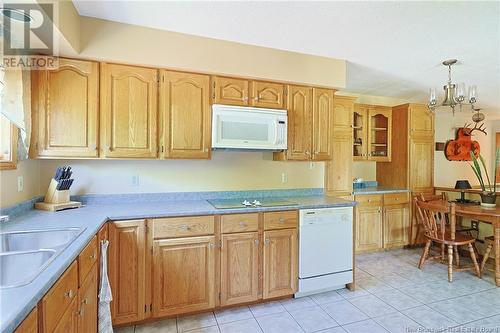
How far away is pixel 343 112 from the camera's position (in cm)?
356

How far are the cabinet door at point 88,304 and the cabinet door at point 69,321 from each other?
0.07 metres

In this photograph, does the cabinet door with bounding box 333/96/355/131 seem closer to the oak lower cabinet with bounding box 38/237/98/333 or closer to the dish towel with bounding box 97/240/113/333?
the dish towel with bounding box 97/240/113/333

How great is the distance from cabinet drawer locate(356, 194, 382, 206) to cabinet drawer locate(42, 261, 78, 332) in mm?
3416

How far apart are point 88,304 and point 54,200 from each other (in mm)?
1004

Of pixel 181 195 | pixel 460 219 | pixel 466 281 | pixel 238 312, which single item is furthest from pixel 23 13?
pixel 460 219

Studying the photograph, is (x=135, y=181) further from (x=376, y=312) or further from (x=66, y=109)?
(x=376, y=312)

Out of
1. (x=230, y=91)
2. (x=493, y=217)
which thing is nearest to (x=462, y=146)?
(x=493, y=217)

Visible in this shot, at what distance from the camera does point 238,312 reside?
2.28 meters

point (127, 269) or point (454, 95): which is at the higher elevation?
A: point (454, 95)

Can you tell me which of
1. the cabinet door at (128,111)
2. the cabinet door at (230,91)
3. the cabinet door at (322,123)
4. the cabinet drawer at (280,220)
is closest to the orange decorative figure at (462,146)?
the cabinet door at (322,123)

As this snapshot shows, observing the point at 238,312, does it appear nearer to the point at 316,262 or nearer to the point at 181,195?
the point at 316,262

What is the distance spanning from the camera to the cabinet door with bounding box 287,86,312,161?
271cm

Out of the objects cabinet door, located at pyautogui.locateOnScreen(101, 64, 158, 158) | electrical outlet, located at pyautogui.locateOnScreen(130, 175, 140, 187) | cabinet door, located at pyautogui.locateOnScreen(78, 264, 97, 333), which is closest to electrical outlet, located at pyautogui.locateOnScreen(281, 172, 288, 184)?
cabinet door, located at pyautogui.locateOnScreen(101, 64, 158, 158)

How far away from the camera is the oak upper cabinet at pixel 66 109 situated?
6.59 feet
